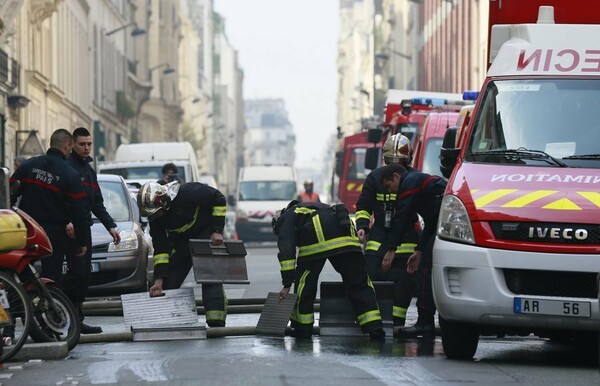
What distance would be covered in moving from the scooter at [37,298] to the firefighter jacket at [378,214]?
2.76m

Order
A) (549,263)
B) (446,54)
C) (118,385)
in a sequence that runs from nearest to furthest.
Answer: (118,385) < (549,263) < (446,54)

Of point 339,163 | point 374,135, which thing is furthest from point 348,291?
point 339,163

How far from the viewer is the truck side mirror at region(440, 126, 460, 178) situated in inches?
477

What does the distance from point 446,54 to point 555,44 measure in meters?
58.6

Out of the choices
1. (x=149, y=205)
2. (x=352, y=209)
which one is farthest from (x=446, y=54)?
(x=149, y=205)

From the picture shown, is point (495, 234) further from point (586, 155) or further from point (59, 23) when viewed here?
point (59, 23)

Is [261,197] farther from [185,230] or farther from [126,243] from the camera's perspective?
[185,230]

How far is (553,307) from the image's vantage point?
35.1 ft

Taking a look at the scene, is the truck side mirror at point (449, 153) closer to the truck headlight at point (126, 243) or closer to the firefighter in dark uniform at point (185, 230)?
the firefighter in dark uniform at point (185, 230)

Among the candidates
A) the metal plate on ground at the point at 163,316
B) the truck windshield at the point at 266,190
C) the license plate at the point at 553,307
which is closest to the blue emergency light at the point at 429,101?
the metal plate on ground at the point at 163,316

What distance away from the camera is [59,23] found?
53.5m

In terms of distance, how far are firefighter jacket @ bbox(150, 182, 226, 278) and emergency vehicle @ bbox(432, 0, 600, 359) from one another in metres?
2.53

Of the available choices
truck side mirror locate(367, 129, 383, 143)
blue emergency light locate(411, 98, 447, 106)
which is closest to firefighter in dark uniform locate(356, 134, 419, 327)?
truck side mirror locate(367, 129, 383, 143)

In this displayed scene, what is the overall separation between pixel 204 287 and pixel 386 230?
165 cm
